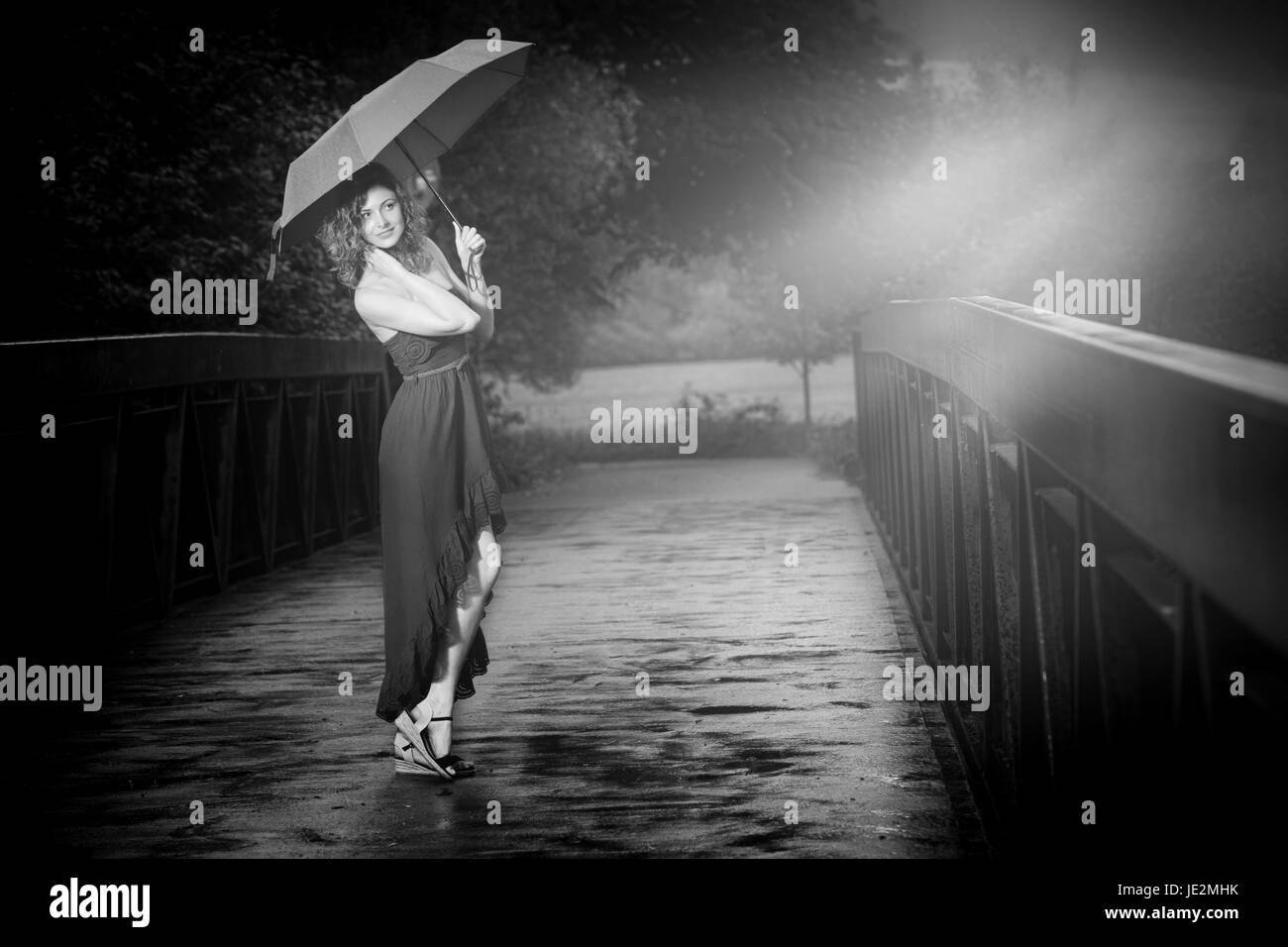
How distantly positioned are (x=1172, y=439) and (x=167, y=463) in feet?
23.9

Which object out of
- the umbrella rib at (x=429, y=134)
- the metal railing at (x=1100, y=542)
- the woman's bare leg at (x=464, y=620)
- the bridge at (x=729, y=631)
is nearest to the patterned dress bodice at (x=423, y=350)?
the woman's bare leg at (x=464, y=620)

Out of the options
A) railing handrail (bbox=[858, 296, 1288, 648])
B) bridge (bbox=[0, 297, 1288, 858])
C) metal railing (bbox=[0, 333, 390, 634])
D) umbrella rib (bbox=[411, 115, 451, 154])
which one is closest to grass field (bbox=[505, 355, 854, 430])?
metal railing (bbox=[0, 333, 390, 634])

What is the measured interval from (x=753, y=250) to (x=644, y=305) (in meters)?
19.2

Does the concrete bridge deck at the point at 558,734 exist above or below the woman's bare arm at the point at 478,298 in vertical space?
below

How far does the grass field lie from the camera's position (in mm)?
34250

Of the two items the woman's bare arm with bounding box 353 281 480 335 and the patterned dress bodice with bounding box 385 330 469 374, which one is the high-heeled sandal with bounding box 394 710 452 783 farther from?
the woman's bare arm with bounding box 353 281 480 335

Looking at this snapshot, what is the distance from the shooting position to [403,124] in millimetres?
5203

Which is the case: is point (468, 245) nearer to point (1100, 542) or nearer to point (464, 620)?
point (464, 620)

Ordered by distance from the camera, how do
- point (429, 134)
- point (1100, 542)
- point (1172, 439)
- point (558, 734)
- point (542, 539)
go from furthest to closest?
point (542, 539)
point (429, 134)
point (558, 734)
point (1100, 542)
point (1172, 439)

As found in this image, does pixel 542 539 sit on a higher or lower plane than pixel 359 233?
lower

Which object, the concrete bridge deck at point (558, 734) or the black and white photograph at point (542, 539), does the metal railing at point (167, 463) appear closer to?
the black and white photograph at point (542, 539)

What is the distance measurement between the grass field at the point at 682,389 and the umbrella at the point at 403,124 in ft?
81.2

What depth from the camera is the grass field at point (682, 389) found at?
34.2 metres

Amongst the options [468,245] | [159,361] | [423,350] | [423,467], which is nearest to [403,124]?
[468,245]
